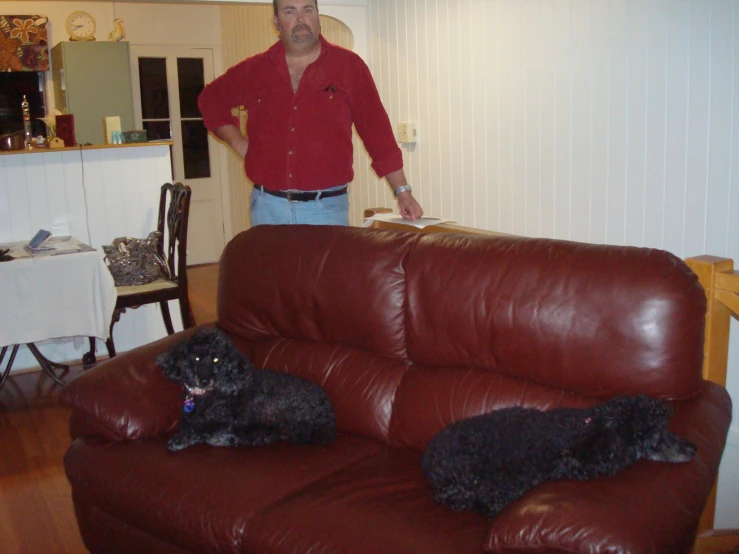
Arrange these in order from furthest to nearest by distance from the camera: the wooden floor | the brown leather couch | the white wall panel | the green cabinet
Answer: the green cabinet, the white wall panel, the wooden floor, the brown leather couch

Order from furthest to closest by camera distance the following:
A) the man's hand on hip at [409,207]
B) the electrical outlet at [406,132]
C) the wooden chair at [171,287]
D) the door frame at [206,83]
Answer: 1. the door frame at [206,83]
2. the electrical outlet at [406,132]
3. the wooden chair at [171,287]
4. the man's hand on hip at [409,207]

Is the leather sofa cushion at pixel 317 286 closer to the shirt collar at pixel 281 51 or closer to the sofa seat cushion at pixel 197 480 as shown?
the sofa seat cushion at pixel 197 480

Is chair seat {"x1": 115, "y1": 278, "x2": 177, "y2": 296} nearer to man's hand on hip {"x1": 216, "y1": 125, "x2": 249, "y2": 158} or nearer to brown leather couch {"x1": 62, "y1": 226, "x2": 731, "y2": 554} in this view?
man's hand on hip {"x1": 216, "y1": 125, "x2": 249, "y2": 158}

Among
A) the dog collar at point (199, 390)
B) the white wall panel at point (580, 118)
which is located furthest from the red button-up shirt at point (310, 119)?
the dog collar at point (199, 390)

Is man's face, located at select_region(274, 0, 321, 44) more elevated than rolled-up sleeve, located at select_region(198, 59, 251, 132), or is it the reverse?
man's face, located at select_region(274, 0, 321, 44)

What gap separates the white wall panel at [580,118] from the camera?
2.60 metres

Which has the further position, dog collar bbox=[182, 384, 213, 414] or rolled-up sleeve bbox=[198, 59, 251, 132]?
rolled-up sleeve bbox=[198, 59, 251, 132]

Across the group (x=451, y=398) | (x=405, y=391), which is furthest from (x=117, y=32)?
(x=451, y=398)

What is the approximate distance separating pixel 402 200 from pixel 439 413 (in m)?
0.92

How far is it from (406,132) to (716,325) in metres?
2.22

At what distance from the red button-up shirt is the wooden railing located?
0.65 m

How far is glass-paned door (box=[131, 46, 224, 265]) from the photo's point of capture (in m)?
6.80

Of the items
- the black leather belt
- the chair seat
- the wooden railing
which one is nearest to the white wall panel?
the wooden railing

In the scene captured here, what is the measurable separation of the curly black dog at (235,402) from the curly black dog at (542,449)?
0.46 meters
